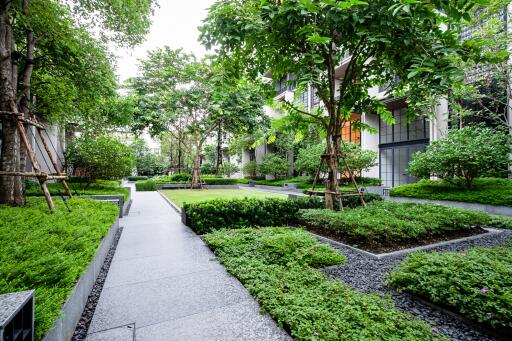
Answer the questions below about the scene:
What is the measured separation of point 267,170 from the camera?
26484 mm

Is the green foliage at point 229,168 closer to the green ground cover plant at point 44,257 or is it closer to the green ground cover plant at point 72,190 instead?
the green ground cover plant at point 72,190

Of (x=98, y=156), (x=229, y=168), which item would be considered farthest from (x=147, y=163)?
(x=98, y=156)

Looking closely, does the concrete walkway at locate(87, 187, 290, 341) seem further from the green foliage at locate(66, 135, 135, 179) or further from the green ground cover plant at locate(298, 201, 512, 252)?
the green foliage at locate(66, 135, 135, 179)

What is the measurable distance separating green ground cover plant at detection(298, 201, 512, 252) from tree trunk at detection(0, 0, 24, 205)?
7.43 m

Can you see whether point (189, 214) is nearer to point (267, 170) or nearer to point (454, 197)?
point (454, 197)

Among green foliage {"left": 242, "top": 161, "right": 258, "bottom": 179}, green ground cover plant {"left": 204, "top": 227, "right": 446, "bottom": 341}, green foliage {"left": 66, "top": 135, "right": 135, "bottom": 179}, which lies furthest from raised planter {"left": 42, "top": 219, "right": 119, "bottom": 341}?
green foliage {"left": 242, "top": 161, "right": 258, "bottom": 179}

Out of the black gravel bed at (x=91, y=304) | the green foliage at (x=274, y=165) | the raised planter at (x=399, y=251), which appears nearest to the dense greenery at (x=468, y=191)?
the raised planter at (x=399, y=251)

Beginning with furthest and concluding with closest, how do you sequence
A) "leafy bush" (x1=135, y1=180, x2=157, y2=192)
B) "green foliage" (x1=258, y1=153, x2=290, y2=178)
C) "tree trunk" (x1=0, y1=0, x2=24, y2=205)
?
"green foliage" (x1=258, y1=153, x2=290, y2=178) < "leafy bush" (x1=135, y1=180, x2=157, y2=192) < "tree trunk" (x1=0, y1=0, x2=24, y2=205)

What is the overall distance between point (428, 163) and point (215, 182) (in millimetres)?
18478

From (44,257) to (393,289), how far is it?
417cm

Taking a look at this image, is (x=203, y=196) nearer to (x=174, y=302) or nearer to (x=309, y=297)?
(x=174, y=302)

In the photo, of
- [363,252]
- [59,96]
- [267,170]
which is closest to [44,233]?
[363,252]

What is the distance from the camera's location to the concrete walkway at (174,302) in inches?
91.5

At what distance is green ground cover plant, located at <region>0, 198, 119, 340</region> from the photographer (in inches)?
77.5
